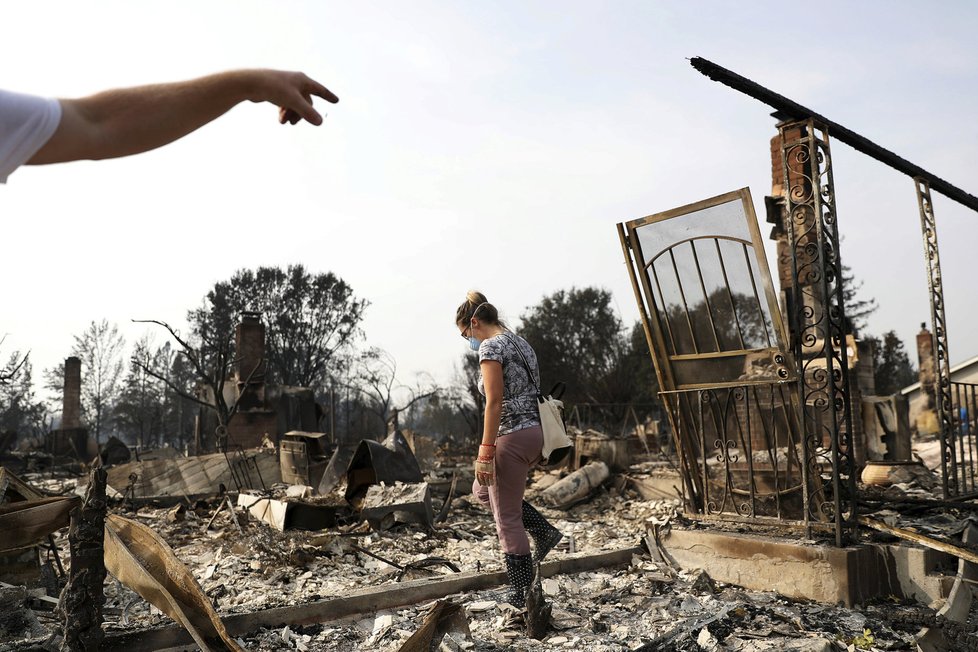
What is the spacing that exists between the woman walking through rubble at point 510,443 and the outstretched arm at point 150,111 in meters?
2.91

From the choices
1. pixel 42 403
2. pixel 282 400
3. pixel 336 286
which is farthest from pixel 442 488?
pixel 336 286

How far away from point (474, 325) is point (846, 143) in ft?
11.5

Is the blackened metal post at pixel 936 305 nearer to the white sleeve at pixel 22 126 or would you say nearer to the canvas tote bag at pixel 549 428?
the canvas tote bag at pixel 549 428

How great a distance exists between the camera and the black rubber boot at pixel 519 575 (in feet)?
14.0

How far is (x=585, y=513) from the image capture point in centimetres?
1047

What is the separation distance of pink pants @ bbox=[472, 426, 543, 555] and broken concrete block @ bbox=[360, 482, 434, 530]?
12.2ft

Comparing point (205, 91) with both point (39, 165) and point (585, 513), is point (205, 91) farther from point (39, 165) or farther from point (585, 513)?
point (585, 513)

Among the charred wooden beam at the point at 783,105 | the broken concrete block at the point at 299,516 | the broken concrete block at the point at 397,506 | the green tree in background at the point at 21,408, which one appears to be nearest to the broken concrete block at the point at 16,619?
the broken concrete block at the point at 299,516

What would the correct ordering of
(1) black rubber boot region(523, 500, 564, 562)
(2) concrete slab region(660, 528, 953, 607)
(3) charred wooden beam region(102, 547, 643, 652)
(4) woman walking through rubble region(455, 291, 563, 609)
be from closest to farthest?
1. (3) charred wooden beam region(102, 547, 643, 652)
2. (4) woman walking through rubble region(455, 291, 563, 609)
3. (1) black rubber boot region(523, 500, 564, 562)
4. (2) concrete slab region(660, 528, 953, 607)

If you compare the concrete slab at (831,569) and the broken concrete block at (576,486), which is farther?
the broken concrete block at (576,486)

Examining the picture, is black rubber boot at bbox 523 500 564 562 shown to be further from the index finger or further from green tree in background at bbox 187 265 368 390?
green tree in background at bbox 187 265 368 390

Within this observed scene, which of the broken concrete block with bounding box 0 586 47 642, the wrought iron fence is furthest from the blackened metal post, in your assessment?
the broken concrete block with bounding box 0 586 47 642

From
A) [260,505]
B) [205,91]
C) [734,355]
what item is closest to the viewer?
[205,91]

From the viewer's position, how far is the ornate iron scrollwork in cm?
500
